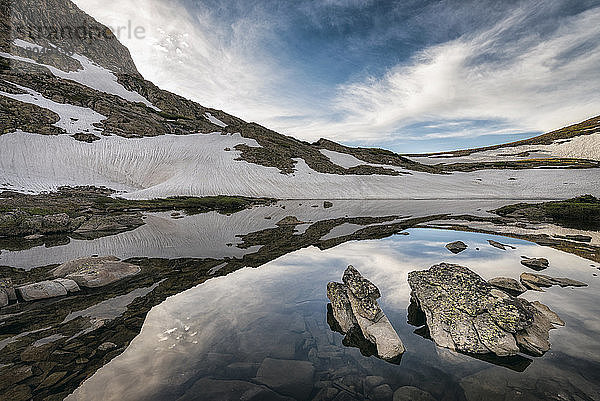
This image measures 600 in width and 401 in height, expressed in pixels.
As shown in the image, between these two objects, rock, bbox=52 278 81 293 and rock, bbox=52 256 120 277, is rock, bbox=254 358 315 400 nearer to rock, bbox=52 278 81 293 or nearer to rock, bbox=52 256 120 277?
rock, bbox=52 278 81 293

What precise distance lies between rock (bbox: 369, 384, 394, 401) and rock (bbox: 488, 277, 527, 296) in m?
6.76

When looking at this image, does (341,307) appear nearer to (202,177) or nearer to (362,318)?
(362,318)

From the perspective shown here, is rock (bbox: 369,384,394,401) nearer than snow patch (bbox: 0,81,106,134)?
Yes

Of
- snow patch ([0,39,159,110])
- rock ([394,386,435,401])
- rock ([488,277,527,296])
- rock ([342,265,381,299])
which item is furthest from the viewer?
snow patch ([0,39,159,110])

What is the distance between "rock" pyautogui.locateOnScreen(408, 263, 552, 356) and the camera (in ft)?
19.8

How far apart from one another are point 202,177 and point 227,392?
2713 inches

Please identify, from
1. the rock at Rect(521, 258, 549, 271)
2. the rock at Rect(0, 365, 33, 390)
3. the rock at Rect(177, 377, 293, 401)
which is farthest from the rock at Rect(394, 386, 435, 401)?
the rock at Rect(521, 258, 549, 271)

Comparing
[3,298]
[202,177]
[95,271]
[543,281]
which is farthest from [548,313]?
[202,177]

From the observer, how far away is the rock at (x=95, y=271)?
1000 centimetres

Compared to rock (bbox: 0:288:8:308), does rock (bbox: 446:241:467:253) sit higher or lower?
lower

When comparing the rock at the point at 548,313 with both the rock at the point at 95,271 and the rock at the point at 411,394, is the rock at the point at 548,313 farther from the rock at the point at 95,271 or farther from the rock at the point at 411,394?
the rock at the point at 95,271

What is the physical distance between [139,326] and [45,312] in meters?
3.20

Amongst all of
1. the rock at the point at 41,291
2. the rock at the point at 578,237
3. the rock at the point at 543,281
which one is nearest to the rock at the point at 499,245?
the rock at the point at 543,281

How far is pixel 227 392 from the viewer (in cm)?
483
